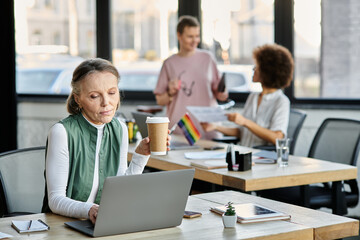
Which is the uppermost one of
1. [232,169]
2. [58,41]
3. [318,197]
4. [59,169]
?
[58,41]

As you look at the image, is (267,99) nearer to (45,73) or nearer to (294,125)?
(294,125)

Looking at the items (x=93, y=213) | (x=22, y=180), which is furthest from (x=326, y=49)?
(x=93, y=213)

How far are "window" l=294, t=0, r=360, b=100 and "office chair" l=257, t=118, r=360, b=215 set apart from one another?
1.34 meters

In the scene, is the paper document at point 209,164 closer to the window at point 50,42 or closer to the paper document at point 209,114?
the paper document at point 209,114

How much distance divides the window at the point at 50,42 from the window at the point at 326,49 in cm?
228

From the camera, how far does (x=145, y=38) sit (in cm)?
631

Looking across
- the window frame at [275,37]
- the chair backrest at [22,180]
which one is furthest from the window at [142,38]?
the chair backrest at [22,180]

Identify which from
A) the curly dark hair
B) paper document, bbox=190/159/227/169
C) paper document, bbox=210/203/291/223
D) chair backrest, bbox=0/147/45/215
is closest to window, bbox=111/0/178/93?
the curly dark hair

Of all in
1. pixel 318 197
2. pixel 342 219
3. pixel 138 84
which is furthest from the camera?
pixel 138 84

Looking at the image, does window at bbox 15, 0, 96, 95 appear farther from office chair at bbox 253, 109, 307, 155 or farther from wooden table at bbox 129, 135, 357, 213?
wooden table at bbox 129, 135, 357, 213

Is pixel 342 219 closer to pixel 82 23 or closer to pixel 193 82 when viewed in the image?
pixel 193 82

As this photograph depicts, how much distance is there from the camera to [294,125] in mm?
4441

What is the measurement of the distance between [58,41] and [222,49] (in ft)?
6.33

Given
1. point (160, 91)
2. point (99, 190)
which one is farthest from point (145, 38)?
point (99, 190)
